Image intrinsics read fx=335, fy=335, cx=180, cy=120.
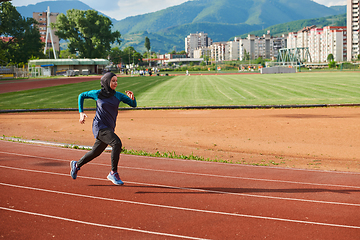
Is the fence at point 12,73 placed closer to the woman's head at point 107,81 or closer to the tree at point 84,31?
the tree at point 84,31

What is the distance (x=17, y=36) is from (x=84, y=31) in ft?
56.5

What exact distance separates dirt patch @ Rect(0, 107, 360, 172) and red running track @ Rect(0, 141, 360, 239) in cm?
154

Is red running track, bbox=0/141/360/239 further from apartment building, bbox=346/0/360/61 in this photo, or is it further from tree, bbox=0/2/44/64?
apartment building, bbox=346/0/360/61

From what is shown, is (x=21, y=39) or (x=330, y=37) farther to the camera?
(x=330, y=37)

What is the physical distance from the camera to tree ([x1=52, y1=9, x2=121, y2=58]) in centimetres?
9344

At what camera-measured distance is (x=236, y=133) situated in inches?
472

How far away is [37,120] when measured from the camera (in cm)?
1505

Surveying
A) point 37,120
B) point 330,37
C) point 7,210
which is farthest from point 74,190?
point 330,37

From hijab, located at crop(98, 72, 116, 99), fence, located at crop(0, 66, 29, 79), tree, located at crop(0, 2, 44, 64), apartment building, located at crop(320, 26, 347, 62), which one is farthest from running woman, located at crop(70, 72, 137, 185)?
apartment building, located at crop(320, 26, 347, 62)

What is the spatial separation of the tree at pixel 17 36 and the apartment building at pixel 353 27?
412ft

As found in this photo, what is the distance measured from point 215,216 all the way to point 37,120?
40.8 ft

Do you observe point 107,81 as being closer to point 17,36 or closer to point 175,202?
point 175,202

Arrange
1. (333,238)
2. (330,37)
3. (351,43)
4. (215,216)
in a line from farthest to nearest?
(330,37) → (351,43) → (215,216) → (333,238)

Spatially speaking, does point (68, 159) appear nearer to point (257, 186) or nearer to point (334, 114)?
point (257, 186)
